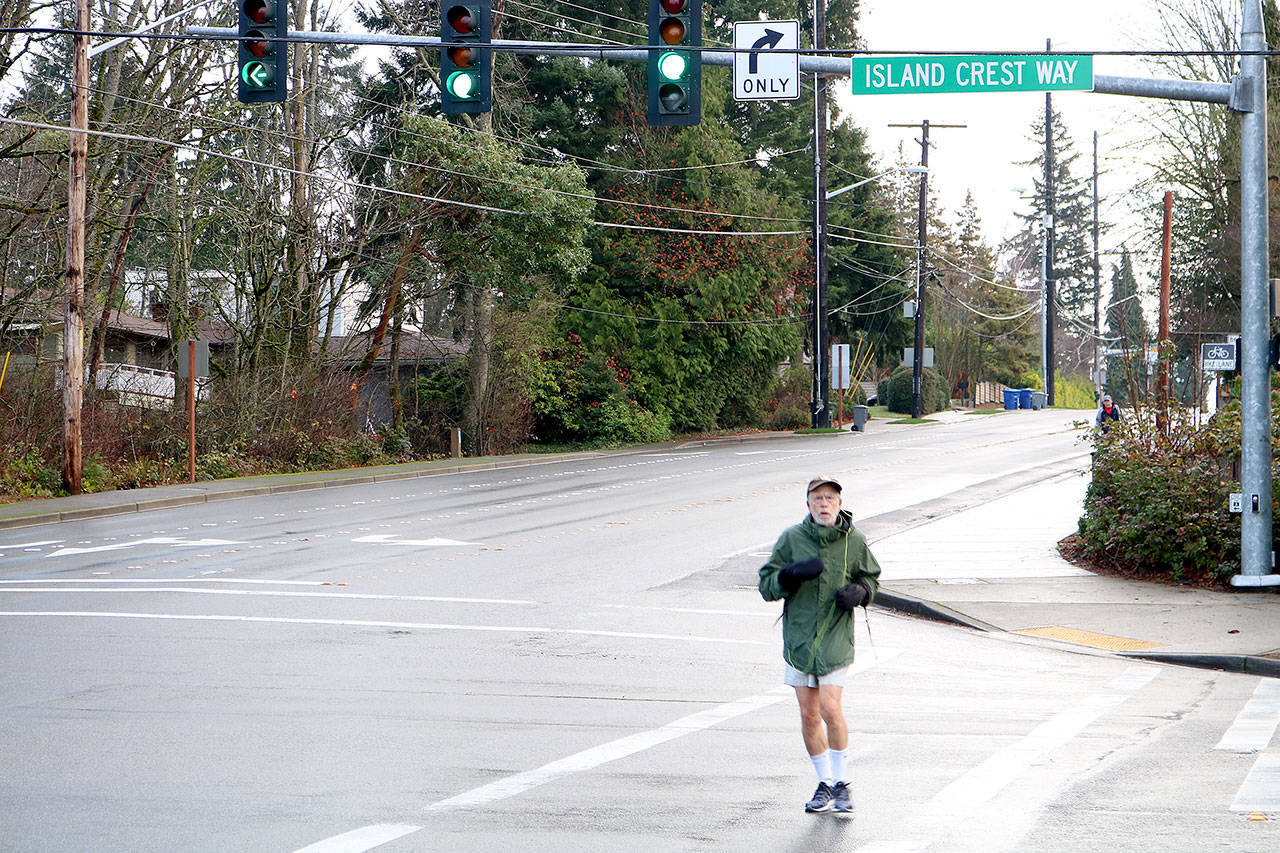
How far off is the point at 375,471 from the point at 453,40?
19.5m

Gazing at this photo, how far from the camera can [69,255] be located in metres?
24.7

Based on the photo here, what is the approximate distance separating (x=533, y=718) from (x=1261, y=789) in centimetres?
412

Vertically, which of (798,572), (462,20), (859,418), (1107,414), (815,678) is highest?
(462,20)

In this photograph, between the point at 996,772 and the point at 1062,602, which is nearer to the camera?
the point at 996,772

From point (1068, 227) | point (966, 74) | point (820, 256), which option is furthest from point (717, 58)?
point (1068, 227)

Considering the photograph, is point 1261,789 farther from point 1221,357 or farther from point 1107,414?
point 1107,414

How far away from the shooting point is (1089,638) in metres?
11.5

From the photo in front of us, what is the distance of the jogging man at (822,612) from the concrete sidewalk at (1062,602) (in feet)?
17.4

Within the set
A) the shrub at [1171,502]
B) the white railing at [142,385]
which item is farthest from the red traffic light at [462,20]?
the white railing at [142,385]

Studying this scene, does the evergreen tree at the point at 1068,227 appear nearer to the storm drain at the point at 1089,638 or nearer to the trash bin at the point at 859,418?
the trash bin at the point at 859,418

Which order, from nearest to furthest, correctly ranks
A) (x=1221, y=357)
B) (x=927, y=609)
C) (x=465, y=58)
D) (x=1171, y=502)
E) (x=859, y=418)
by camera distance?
(x=927, y=609)
(x=465, y=58)
(x=1221, y=357)
(x=1171, y=502)
(x=859, y=418)

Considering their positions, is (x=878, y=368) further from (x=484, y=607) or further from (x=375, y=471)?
(x=484, y=607)

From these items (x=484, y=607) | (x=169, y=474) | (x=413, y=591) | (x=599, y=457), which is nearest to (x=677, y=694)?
(x=484, y=607)

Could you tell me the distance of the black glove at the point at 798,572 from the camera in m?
→ 6.35
